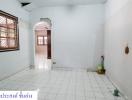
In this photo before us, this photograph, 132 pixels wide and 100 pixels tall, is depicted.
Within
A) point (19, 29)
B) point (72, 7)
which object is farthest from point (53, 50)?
point (72, 7)

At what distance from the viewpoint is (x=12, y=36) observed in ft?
16.4

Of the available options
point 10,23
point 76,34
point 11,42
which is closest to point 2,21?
point 10,23

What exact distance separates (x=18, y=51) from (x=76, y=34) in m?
2.59

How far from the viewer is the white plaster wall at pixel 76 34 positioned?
5.86 meters

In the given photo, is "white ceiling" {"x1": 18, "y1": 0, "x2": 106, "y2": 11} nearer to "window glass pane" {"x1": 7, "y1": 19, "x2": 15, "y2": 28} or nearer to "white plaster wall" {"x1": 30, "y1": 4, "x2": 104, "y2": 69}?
"white plaster wall" {"x1": 30, "y1": 4, "x2": 104, "y2": 69}

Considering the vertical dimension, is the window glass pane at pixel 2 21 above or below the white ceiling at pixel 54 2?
below

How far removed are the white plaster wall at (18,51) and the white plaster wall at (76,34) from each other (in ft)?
2.72

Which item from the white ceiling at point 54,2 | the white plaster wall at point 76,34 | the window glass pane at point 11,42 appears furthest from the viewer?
the white plaster wall at point 76,34

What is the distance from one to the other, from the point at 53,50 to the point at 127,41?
3818 millimetres

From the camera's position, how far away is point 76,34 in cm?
599

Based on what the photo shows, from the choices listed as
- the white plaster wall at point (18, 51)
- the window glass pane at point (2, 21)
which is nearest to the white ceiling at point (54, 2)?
the white plaster wall at point (18, 51)

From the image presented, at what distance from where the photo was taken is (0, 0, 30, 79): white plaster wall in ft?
14.1

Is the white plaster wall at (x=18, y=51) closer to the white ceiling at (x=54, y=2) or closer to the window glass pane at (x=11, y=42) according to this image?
the window glass pane at (x=11, y=42)

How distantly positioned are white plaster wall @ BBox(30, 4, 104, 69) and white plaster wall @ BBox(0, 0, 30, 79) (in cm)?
83
